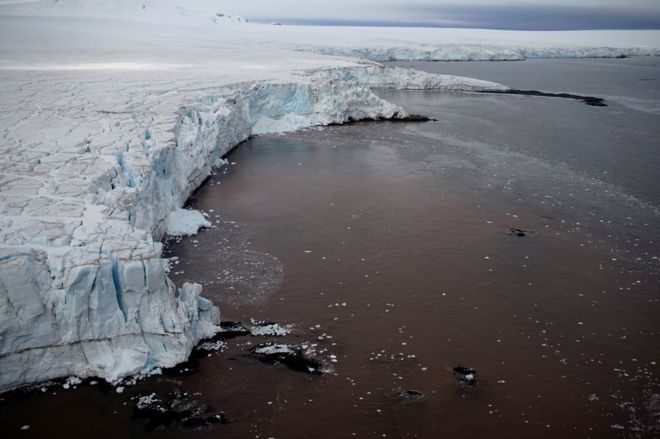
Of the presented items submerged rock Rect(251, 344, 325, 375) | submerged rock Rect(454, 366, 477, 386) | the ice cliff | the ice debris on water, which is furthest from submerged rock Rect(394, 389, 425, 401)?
the ice cliff

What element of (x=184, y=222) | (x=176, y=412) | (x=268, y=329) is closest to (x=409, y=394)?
(x=268, y=329)

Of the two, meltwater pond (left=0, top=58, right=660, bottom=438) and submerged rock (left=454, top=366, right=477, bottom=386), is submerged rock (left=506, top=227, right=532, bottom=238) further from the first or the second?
submerged rock (left=454, top=366, right=477, bottom=386)

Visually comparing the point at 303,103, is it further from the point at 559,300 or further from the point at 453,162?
the point at 559,300

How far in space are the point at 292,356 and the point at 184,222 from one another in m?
4.75

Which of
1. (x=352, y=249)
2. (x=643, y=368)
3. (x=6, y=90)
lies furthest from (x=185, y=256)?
(x=6, y=90)

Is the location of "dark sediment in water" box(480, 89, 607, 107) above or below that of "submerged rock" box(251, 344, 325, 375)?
above

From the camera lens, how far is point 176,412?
18.8ft

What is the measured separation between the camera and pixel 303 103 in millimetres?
20062

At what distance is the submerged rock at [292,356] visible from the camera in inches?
256

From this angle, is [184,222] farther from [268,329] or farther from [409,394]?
[409,394]

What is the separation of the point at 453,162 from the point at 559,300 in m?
8.23

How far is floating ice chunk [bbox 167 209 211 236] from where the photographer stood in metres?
10.2

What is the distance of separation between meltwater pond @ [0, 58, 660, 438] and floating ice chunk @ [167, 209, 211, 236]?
1.21ft

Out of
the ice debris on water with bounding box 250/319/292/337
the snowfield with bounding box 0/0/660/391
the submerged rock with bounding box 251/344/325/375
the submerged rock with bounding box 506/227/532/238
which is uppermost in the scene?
the snowfield with bounding box 0/0/660/391
